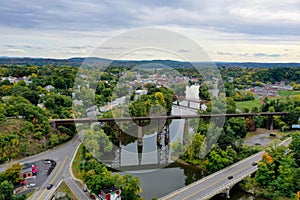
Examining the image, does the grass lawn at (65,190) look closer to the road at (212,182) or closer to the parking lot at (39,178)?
the parking lot at (39,178)

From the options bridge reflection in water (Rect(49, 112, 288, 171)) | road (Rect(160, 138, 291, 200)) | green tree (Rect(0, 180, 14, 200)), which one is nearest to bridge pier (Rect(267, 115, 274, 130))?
bridge reflection in water (Rect(49, 112, 288, 171))

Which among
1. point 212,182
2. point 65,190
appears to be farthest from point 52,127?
point 212,182

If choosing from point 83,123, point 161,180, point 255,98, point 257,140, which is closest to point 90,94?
point 83,123

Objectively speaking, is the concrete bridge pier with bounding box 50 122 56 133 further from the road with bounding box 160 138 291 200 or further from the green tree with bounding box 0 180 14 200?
the road with bounding box 160 138 291 200

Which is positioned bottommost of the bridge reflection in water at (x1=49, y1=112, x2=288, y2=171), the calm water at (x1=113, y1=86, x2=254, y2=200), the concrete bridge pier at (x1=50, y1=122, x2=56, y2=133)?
the calm water at (x1=113, y1=86, x2=254, y2=200)

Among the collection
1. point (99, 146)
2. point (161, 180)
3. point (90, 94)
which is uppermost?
point (90, 94)

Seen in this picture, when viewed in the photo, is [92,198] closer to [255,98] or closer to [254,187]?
[254,187]

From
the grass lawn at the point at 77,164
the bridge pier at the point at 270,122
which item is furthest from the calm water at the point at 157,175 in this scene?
the bridge pier at the point at 270,122
